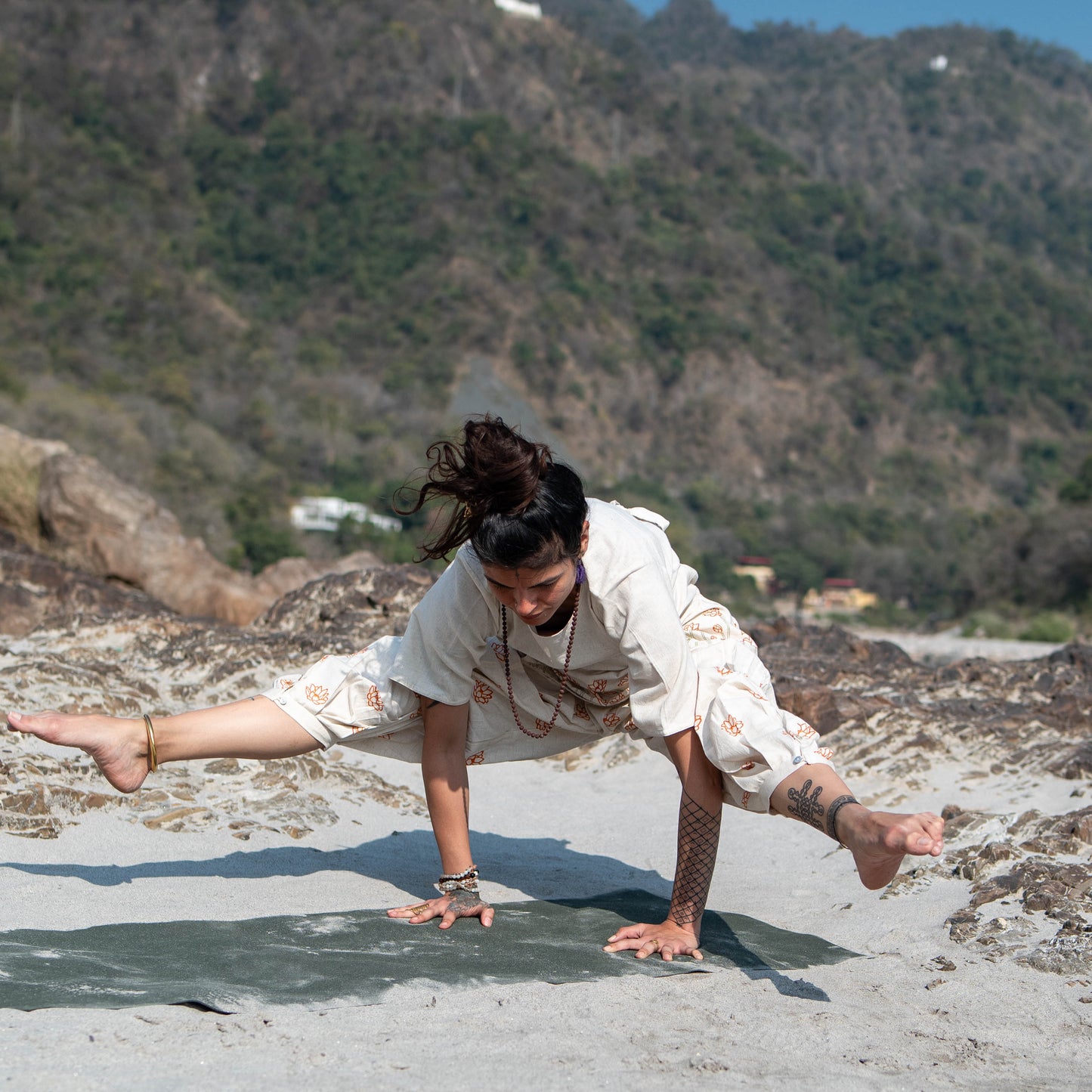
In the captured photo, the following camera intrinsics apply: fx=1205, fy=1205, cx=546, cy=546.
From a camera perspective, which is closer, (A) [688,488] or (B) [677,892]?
(B) [677,892]

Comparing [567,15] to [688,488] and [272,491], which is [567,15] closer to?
[688,488]

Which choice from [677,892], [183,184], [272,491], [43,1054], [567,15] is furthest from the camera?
[567,15]

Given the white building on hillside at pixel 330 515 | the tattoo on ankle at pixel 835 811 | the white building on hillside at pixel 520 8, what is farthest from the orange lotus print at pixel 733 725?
the white building on hillside at pixel 520 8

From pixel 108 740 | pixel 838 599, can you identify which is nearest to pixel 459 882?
pixel 108 740

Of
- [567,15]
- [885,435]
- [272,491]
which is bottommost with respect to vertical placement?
[272,491]

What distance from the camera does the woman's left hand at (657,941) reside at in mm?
2254

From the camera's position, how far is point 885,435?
5350 cm

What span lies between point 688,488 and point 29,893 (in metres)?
44.9

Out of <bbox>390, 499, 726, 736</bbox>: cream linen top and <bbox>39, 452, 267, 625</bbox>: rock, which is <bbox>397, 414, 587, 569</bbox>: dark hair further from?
<bbox>39, 452, 267, 625</bbox>: rock

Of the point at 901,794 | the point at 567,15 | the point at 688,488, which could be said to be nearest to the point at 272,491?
the point at 688,488

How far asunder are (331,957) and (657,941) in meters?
0.61

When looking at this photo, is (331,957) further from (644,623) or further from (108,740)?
(644,623)

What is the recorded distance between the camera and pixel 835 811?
79.3 inches

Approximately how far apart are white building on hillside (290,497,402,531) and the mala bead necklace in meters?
28.6
